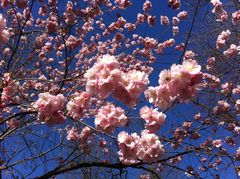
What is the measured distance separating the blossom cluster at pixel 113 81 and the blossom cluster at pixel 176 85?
0.40ft

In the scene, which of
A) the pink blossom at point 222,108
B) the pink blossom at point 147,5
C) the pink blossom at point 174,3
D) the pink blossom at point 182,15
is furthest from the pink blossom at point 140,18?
the pink blossom at point 222,108

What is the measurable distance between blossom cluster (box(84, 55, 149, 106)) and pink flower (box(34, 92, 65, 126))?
362mm

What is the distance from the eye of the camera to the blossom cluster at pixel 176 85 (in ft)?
8.00

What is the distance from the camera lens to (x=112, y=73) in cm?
248

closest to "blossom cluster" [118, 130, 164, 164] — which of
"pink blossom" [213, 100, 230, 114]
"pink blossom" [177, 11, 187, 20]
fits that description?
"pink blossom" [213, 100, 230, 114]

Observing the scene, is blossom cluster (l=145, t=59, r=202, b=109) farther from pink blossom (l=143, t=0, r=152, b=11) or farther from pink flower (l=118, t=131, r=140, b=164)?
pink blossom (l=143, t=0, r=152, b=11)

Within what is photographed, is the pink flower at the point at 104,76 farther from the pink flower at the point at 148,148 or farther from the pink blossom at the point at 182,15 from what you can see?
the pink blossom at the point at 182,15

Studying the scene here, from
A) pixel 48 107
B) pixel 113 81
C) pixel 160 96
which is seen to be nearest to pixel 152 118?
pixel 160 96

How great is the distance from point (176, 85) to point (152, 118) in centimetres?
50

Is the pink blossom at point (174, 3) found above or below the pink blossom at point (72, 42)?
above

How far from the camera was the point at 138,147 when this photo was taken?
286cm

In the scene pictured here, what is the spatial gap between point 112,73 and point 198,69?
574 millimetres

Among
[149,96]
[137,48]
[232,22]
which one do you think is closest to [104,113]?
[149,96]

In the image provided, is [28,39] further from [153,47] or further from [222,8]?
[222,8]
